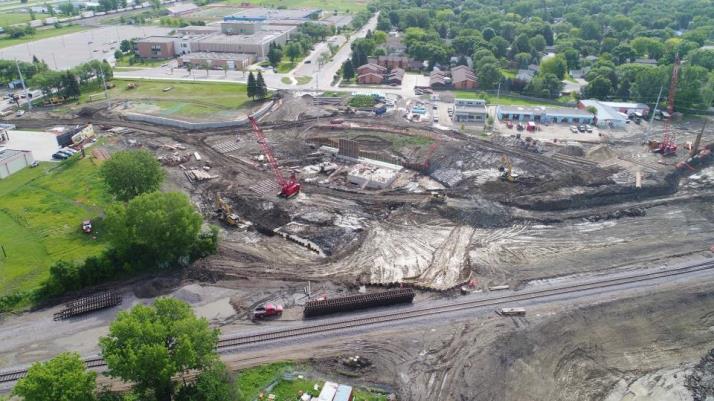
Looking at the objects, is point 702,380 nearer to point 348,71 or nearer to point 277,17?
point 348,71

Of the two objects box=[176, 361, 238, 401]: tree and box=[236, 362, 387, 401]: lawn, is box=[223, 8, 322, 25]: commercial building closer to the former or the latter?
box=[236, 362, 387, 401]: lawn

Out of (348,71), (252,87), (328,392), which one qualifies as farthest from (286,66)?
(328,392)

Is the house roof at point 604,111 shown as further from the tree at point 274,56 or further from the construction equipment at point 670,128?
the tree at point 274,56

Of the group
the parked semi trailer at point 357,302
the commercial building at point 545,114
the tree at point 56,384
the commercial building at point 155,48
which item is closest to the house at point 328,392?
the parked semi trailer at point 357,302

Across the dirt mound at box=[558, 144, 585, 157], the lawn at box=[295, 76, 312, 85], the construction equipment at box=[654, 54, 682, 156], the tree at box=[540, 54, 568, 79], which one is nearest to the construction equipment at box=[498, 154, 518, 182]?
the dirt mound at box=[558, 144, 585, 157]

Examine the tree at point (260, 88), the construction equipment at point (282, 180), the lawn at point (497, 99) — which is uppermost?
the tree at point (260, 88)

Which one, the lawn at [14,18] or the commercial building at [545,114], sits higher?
the lawn at [14,18]
